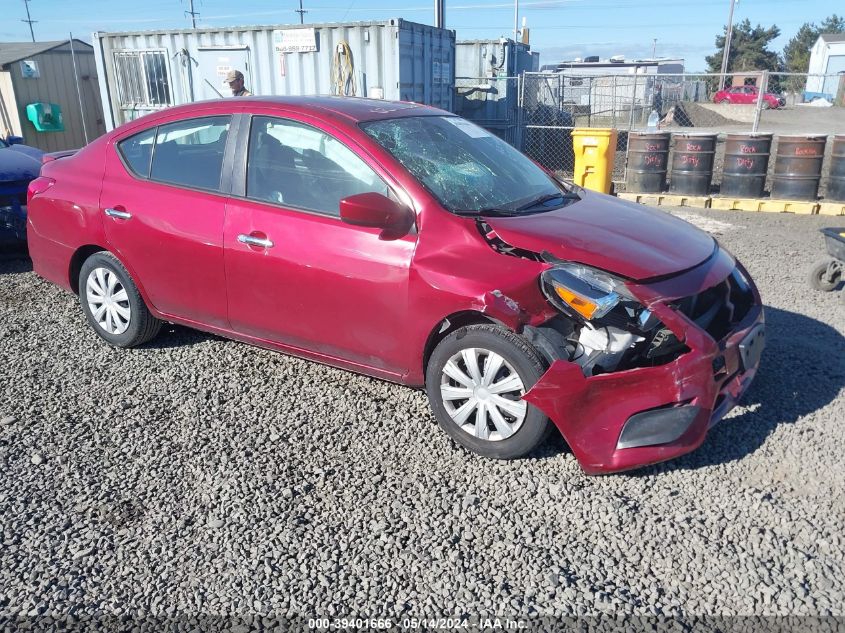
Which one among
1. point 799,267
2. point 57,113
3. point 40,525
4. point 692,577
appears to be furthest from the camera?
point 57,113

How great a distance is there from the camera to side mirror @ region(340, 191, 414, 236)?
348cm

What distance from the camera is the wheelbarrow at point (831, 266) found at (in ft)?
19.1

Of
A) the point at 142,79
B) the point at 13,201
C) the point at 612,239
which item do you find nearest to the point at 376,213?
the point at 612,239

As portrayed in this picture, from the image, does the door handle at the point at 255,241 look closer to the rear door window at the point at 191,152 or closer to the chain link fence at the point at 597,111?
the rear door window at the point at 191,152

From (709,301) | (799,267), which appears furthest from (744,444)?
(799,267)

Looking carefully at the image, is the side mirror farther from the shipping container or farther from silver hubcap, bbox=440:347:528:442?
the shipping container

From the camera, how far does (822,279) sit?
6.26m

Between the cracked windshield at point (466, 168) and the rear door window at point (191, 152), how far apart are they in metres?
1.01

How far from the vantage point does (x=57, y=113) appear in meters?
16.8

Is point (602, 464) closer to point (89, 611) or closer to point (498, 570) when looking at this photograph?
point (498, 570)

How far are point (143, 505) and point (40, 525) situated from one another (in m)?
0.43

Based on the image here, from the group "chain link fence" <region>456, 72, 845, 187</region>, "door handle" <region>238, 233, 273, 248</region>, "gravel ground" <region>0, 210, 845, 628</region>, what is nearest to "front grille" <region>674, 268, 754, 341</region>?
"gravel ground" <region>0, 210, 845, 628</region>

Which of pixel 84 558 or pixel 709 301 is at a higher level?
pixel 709 301

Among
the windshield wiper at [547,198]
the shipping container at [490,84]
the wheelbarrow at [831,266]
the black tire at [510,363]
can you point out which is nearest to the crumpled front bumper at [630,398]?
the black tire at [510,363]
